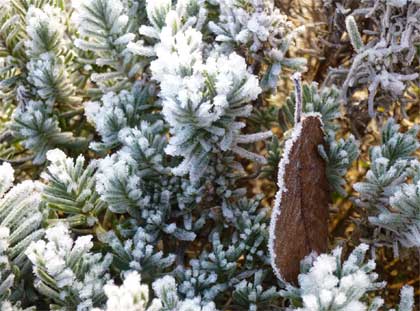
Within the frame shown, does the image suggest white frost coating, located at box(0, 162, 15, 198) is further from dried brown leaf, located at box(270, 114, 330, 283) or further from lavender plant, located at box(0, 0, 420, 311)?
dried brown leaf, located at box(270, 114, 330, 283)

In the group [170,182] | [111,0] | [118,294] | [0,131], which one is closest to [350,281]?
[118,294]

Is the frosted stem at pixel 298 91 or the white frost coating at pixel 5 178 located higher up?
the frosted stem at pixel 298 91

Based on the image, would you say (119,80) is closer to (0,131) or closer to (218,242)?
(0,131)

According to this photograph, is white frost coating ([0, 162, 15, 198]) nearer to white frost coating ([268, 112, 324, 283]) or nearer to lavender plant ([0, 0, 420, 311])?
lavender plant ([0, 0, 420, 311])

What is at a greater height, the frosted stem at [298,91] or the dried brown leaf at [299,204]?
the frosted stem at [298,91]

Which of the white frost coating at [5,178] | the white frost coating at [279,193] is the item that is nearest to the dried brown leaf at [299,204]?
the white frost coating at [279,193]

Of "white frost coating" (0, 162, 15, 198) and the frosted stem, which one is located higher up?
the frosted stem

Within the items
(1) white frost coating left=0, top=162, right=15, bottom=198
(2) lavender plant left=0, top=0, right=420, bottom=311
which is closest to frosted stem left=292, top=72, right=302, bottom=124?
(2) lavender plant left=0, top=0, right=420, bottom=311

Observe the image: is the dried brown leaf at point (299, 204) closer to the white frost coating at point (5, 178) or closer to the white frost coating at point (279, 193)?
the white frost coating at point (279, 193)

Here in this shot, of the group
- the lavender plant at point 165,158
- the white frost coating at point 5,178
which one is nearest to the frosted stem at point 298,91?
the lavender plant at point 165,158

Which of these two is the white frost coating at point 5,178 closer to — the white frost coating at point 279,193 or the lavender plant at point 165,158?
the lavender plant at point 165,158

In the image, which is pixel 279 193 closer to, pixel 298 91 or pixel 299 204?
pixel 299 204

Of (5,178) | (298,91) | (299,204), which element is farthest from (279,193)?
(5,178)
